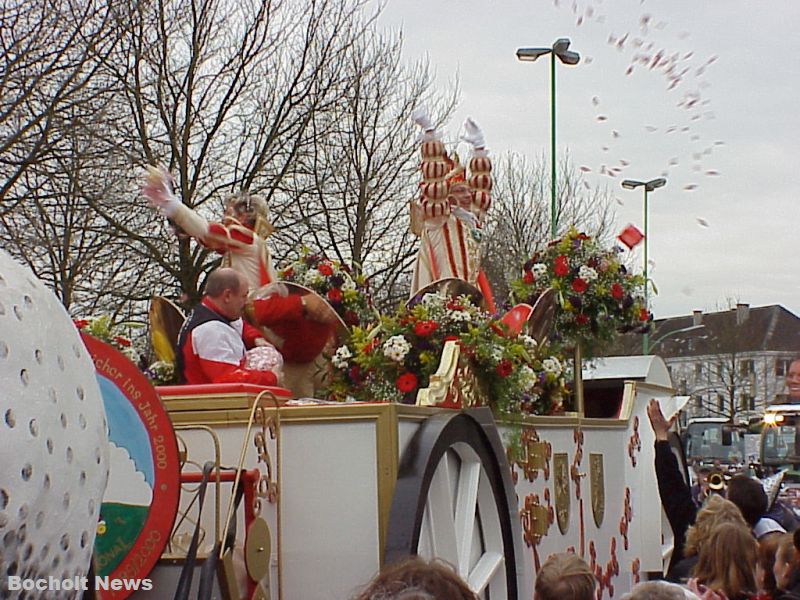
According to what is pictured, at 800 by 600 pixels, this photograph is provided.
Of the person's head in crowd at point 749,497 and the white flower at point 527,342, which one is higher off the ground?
the white flower at point 527,342

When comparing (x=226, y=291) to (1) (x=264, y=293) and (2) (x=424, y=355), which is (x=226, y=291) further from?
(2) (x=424, y=355)

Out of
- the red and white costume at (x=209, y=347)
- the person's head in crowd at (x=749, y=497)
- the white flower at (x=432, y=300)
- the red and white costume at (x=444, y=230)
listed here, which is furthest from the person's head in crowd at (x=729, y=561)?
the red and white costume at (x=444, y=230)

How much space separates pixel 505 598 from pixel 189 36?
41.9 ft

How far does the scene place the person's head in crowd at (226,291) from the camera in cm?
473

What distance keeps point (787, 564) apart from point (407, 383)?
168 centimetres

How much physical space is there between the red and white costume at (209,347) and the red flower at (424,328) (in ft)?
2.46

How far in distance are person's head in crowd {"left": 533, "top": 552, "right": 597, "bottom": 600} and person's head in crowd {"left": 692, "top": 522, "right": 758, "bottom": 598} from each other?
122cm

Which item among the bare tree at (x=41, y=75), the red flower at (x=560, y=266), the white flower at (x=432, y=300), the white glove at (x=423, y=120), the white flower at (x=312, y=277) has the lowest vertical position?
the white flower at (x=432, y=300)

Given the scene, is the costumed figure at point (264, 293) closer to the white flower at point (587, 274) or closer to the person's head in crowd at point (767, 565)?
the person's head in crowd at point (767, 565)

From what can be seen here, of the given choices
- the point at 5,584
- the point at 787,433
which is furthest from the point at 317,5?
the point at 5,584

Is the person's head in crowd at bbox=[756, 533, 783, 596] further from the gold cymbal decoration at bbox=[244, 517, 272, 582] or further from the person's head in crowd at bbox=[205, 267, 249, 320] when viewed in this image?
the person's head in crowd at bbox=[205, 267, 249, 320]

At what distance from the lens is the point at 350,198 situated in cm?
1745

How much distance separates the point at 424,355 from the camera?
16.0 feet

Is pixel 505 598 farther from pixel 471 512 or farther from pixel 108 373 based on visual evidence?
pixel 108 373
